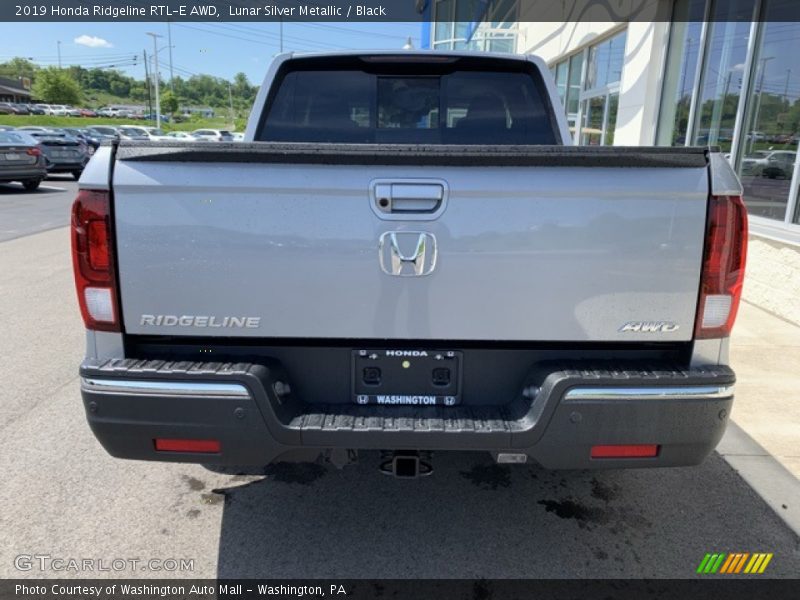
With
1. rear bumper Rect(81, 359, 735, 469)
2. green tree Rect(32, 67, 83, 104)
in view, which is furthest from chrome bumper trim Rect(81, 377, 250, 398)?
green tree Rect(32, 67, 83, 104)

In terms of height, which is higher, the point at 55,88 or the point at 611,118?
the point at 55,88

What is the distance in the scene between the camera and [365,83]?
3646mm

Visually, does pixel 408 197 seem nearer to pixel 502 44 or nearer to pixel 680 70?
pixel 680 70

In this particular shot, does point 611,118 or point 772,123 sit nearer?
point 772,123

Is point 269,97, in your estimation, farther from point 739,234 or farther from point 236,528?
point 739,234

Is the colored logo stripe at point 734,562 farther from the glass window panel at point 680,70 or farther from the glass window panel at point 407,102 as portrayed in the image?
the glass window panel at point 680,70

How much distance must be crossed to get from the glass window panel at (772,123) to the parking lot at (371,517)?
4.72 metres

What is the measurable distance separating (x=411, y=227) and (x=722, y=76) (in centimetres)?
804

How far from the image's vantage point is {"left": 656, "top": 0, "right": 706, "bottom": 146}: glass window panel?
9078 mm

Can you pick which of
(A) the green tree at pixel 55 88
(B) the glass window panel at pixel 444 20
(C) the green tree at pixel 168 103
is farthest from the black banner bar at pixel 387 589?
(A) the green tree at pixel 55 88

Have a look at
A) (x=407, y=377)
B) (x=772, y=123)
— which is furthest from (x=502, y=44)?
(x=407, y=377)

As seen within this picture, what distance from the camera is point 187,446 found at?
232 cm

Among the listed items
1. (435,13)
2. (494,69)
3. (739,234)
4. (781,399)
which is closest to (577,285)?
(739,234)

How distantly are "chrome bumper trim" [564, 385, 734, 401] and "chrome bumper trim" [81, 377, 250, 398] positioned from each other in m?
1.20
